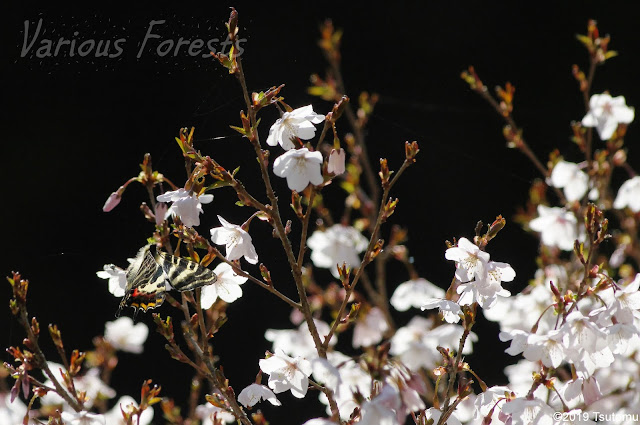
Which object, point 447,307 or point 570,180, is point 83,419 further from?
point 570,180

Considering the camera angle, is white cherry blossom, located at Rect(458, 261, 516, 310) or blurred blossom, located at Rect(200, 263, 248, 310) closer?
white cherry blossom, located at Rect(458, 261, 516, 310)

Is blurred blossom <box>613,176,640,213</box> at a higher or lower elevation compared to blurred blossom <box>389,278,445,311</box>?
higher

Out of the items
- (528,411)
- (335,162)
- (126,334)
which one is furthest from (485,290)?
(126,334)

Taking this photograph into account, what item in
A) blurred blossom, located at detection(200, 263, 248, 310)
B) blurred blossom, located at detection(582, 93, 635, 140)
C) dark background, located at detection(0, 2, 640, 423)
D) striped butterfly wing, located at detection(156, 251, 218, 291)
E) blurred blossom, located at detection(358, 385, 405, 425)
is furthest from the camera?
dark background, located at detection(0, 2, 640, 423)

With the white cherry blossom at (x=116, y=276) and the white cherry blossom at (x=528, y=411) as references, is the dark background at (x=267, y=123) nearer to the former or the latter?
the white cherry blossom at (x=116, y=276)

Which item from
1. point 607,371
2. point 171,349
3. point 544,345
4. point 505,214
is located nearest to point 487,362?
point 505,214

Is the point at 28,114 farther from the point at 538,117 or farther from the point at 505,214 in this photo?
the point at 538,117

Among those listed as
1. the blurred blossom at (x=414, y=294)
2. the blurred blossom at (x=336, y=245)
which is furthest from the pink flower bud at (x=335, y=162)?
the blurred blossom at (x=414, y=294)

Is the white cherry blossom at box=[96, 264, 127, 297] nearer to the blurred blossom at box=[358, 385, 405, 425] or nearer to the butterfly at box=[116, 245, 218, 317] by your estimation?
the butterfly at box=[116, 245, 218, 317]

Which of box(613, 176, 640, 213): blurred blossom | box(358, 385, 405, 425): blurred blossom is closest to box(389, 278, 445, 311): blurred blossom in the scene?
box(613, 176, 640, 213): blurred blossom
